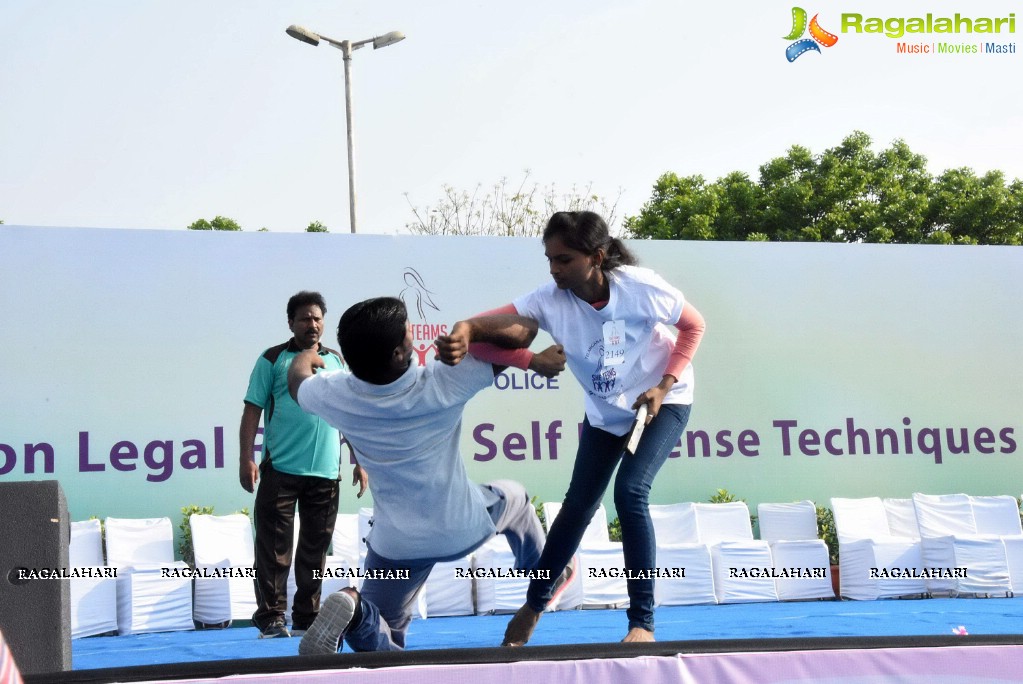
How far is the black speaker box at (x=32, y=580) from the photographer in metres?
2.43

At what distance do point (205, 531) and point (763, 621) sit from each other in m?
3.19

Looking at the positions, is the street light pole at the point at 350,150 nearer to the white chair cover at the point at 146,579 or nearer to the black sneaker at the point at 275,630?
the white chair cover at the point at 146,579

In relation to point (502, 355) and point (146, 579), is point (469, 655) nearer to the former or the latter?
point (502, 355)

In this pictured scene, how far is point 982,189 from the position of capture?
2178 cm

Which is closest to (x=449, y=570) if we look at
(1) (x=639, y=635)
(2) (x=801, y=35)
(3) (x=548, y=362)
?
(1) (x=639, y=635)

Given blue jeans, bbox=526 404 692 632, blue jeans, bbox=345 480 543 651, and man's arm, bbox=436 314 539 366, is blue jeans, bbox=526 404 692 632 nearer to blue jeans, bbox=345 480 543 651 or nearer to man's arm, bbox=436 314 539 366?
blue jeans, bbox=345 480 543 651

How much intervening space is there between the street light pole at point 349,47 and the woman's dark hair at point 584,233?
10.2 m

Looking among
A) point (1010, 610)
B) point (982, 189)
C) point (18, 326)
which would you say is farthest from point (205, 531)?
point (982, 189)

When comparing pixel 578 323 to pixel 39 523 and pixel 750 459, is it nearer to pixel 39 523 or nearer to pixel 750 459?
pixel 39 523

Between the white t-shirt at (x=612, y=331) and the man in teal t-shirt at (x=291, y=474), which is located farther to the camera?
the man in teal t-shirt at (x=291, y=474)

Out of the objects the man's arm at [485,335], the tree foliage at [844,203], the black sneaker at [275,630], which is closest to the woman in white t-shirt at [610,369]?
the man's arm at [485,335]

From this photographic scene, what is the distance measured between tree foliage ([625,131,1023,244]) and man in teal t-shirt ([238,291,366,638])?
18183 millimetres

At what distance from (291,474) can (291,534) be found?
0.95 ft

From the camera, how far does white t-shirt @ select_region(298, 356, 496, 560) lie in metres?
2.79
